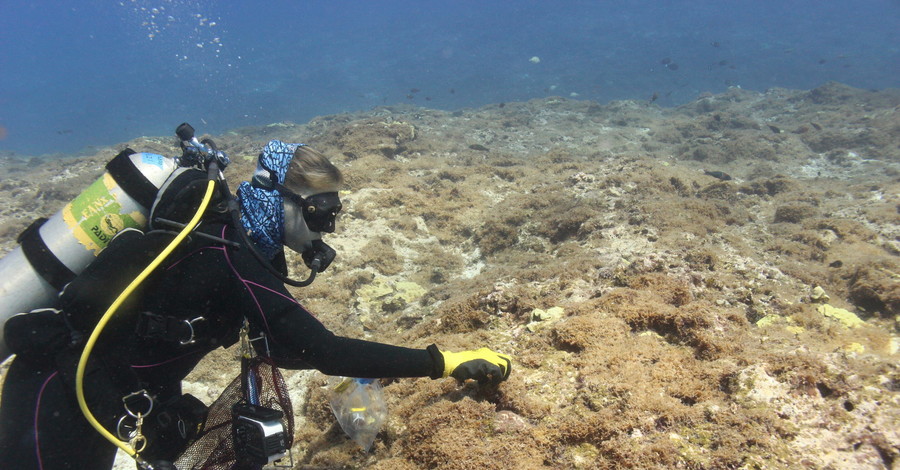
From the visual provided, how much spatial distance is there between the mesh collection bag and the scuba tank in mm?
1122

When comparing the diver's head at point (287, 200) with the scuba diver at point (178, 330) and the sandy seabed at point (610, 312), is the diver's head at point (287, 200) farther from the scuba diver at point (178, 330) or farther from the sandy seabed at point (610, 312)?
the sandy seabed at point (610, 312)

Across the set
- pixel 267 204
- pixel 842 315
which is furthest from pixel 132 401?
pixel 842 315

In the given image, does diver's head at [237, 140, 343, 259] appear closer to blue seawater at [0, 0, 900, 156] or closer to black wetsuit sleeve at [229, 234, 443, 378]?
black wetsuit sleeve at [229, 234, 443, 378]

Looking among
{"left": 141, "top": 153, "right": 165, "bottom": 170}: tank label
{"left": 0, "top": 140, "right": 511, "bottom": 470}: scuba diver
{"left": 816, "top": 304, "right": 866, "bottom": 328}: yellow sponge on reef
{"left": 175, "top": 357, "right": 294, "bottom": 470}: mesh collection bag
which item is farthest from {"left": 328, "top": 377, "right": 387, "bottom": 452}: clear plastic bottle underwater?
{"left": 816, "top": 304, "right": 866, "bottom": 328}: yellow sponge on reef

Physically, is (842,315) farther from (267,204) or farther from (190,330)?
(190,330)

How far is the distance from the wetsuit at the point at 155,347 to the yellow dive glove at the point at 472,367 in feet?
0.23

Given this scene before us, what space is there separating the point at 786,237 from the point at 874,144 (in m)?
15.4

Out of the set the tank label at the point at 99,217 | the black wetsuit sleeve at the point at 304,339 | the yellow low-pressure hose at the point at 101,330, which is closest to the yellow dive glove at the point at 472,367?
the black wetsuit sleeve at the point at 304,339

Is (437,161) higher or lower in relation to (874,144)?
higher

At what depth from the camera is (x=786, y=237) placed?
6.23 metres

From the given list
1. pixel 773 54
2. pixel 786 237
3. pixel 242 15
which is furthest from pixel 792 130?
pixel 242 15

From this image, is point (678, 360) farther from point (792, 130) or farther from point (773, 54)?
point (773, 54)

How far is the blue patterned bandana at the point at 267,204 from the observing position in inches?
96.1

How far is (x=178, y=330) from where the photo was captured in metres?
2.03
